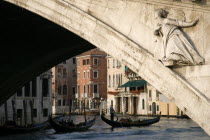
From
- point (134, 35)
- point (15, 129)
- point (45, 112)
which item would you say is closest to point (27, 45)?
point (134, 35)

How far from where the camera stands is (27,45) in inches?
385

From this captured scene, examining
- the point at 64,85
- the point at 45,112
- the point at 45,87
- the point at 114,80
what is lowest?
the point at 45,112

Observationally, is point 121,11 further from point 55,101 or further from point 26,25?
point 55,101

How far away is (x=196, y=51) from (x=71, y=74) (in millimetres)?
49248

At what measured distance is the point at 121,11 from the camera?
473cm

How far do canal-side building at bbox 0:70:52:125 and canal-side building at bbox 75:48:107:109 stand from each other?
83.2 ft

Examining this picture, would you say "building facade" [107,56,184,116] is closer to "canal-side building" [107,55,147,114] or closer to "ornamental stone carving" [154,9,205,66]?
"canal-side building" [107,55,147,114]

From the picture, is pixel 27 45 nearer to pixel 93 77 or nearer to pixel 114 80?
pixel 114 80

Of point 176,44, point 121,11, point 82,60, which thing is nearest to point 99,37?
point 121,11

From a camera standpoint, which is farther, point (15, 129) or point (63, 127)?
point (63, 127)

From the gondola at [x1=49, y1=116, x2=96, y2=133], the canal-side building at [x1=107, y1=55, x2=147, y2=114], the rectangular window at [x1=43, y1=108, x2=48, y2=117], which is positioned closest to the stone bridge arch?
the gondola at [x1=49, y1=116, x2=96, y2=133]

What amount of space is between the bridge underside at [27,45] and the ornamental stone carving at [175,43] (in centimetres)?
249

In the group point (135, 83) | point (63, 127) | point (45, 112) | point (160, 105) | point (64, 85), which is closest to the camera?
point (63, 127)

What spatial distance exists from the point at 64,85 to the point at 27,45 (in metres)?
43.4
